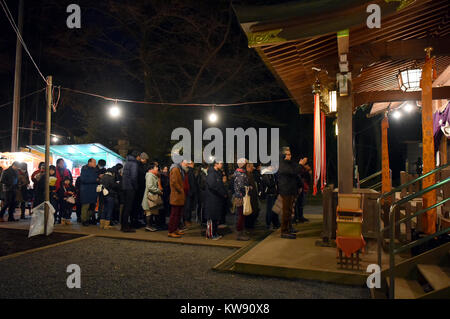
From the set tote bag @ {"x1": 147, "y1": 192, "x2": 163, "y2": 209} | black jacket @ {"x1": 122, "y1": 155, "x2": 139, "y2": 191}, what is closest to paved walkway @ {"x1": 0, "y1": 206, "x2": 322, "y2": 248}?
tote bag @ {"x1": 147, "y1": 192, "x2": 163, "y2": 209}

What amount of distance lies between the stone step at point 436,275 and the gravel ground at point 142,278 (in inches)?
32.6

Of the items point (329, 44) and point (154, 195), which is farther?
point (154, 195)

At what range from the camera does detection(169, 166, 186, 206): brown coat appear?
7965mm

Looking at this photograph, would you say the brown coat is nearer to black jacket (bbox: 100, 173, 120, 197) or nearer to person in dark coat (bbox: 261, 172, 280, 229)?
black jacket (bbox: 100, 173, 120, 197)

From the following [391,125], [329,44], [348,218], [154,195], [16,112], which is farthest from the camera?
[391,125]

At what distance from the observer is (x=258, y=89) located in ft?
60.0

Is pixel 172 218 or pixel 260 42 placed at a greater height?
pixel 260 42

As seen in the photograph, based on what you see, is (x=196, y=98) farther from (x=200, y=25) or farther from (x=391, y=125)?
(x=391, y=125)

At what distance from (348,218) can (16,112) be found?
557 inches

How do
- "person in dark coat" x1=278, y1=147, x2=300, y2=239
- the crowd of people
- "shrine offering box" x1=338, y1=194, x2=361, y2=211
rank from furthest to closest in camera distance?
1. the crowd of people
2. "person in dark coat" x1=278, y1=147, x2=300, y2=239
3. "shrine offering box" x1=338, y1=194, x2=361, y2=211

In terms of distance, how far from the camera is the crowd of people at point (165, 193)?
778 cm

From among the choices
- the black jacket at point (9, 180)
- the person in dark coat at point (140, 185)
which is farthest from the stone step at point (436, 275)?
the black jacket at point (9, 180)
